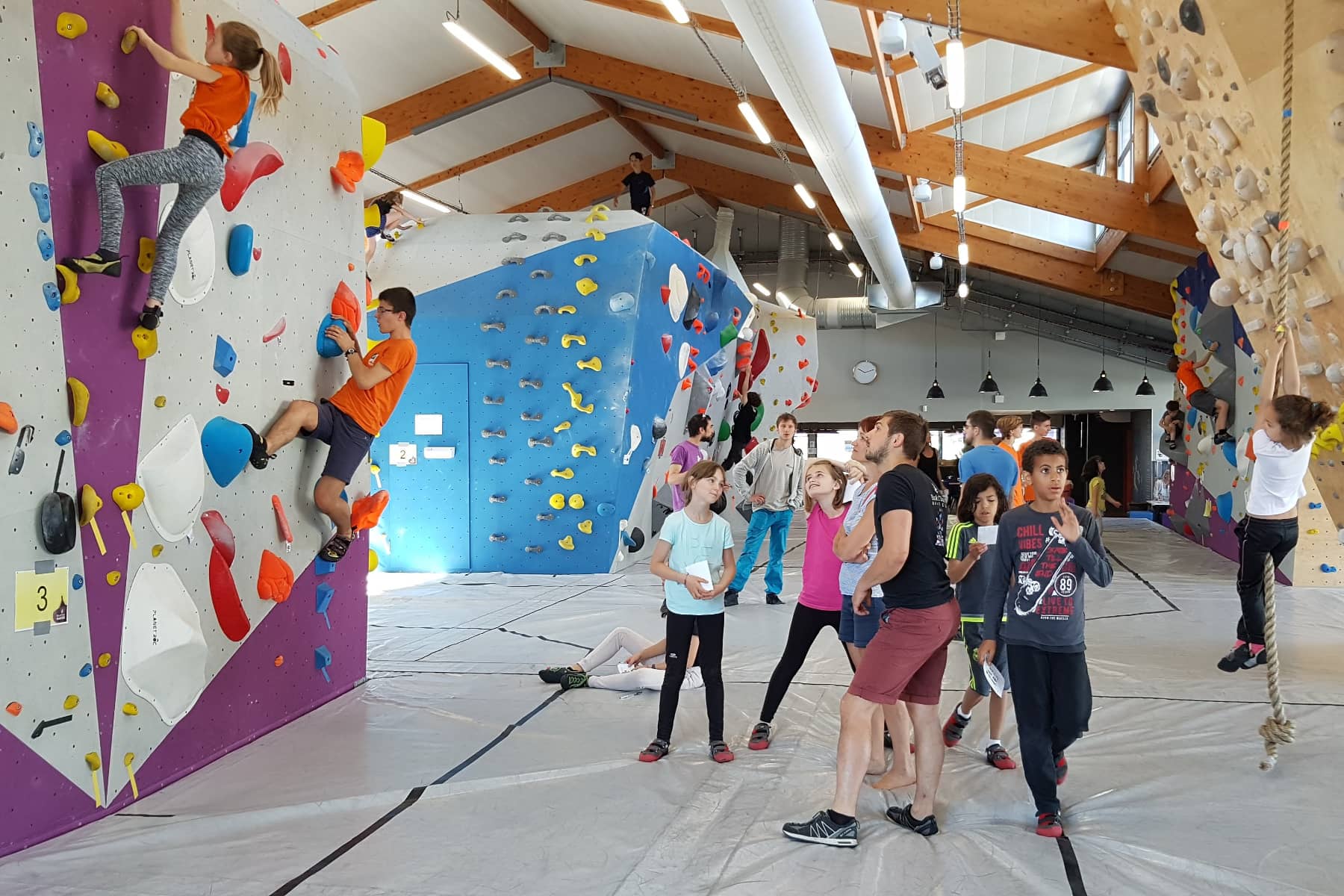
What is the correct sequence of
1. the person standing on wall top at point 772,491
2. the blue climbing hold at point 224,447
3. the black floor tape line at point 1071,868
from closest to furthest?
the black floor tape line at point 1071,868 → the blue climbing hold at point 224,447 → the person standing on wall top at point 772,491

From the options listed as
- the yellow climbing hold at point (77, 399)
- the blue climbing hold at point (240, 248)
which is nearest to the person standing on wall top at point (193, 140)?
the yellow climbing hold at point (77, 399)

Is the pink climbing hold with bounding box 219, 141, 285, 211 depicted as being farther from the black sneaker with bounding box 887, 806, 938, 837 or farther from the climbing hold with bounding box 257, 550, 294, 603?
the black sneaker with bounding box 887, 806, 938, 837

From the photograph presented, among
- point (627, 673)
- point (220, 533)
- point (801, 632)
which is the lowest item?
point (627, 673)

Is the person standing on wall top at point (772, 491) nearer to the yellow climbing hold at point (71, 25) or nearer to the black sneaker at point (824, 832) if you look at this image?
the black sneaker at point (824, 832)

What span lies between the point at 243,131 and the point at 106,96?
0.70 metres

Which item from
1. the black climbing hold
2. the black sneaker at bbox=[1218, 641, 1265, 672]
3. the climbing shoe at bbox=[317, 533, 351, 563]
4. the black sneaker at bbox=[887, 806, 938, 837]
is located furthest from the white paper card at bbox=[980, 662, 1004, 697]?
the climbing shoe at bbox=[317, 533, 351, 563]

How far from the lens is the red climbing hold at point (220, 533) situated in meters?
3.38

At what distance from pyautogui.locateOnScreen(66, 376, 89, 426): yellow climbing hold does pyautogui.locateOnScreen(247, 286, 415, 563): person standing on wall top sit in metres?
1.22

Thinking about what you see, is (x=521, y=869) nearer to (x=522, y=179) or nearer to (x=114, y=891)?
(x=114, y=891)

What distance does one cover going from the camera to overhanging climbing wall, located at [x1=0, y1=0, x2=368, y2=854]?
8.55 ft

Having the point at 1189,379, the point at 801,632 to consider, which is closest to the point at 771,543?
the point at 801,632

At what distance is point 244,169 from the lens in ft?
11.4

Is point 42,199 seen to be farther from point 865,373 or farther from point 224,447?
point 865,373

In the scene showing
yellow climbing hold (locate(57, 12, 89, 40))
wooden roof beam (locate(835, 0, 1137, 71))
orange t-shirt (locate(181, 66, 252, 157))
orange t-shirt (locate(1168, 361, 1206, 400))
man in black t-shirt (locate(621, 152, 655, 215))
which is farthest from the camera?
man in black t-shirt (locate(621, 152, 655, 215))
